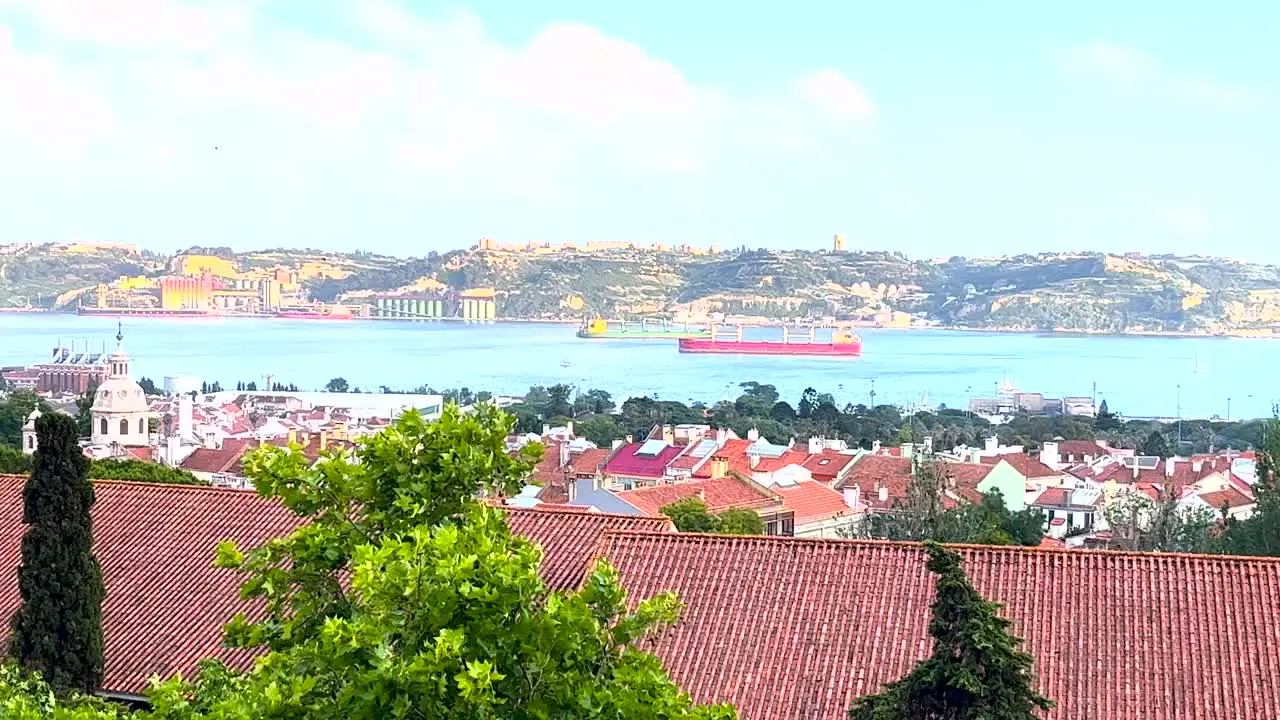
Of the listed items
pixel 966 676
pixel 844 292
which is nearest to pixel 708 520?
pixel 966 676

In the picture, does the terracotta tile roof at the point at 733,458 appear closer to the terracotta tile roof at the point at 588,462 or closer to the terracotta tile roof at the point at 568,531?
the terracotta tile roof at the point at 588,462

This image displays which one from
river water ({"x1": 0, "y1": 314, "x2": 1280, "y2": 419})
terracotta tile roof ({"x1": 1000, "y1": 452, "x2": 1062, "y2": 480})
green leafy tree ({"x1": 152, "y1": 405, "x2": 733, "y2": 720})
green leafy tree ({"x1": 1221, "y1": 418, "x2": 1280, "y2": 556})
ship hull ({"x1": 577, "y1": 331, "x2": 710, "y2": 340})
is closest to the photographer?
green leafy tree ({"x1": 152, "y1": 405, "x2": 733, "y2": 720})

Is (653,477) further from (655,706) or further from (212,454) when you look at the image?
(655,706)

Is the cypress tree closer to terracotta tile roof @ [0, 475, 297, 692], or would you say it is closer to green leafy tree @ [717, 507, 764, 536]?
terracotta tile roof @ [0, 475, 297, 692]

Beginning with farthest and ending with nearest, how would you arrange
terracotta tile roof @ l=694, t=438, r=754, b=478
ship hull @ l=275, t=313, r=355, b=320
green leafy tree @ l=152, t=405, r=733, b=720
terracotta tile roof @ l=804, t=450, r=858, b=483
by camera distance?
ship hull @ l=275, t=313, r=355, b=320 < terracotta tile roof @ l=804, t=450, r=858, b=483 < terracotta tile roof @ l=694, t=438, r=754, b=478 < green leafy tree @ l=152, t=405, r=733, b=720

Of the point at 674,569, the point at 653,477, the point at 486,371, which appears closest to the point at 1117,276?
the point at 486,371

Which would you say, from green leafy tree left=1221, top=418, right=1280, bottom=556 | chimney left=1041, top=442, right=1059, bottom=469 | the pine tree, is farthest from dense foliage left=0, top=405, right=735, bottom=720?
chimney left=1041, top=442, right=1059, bottom=469
